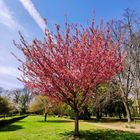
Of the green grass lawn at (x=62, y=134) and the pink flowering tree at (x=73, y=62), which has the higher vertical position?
the pink flowering tree at (x=73, y=62)

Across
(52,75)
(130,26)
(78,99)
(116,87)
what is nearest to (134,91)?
(116,87)

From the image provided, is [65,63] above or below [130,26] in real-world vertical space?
below

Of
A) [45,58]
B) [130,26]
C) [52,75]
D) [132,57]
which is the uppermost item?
[130,26]

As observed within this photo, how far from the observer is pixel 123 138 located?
485 inches

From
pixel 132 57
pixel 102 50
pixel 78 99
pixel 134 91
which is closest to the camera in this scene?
pixel 102 50

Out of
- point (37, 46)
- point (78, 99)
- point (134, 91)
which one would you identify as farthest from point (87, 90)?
point (134, 91)

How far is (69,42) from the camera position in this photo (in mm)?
12562

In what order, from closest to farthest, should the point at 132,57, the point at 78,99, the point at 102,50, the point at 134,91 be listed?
the point at 102,50
the point at 78,99
the point at 132,57
the point at 134,91

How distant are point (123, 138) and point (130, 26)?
16.9 metres

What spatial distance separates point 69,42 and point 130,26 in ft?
51.9

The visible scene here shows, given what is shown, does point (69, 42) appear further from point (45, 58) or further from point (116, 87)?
point (116, 87)

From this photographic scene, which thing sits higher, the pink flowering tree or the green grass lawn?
the pink flowering tree

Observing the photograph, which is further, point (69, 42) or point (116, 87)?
point (116, 87)

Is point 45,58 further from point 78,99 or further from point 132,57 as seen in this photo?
point 132,57
